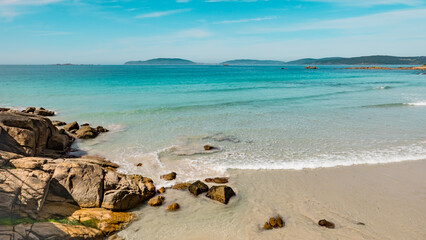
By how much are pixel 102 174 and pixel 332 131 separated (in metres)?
15.5

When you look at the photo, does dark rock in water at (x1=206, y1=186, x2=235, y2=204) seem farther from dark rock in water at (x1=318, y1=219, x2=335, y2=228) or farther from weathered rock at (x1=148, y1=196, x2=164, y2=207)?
dark rock in water at (x1=318, y1=219, x2=335, y2=228)

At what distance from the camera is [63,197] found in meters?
8.52

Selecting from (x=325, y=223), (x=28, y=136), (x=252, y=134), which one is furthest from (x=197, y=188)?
(x=252, y=134)

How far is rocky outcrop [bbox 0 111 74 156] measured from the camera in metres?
11.3

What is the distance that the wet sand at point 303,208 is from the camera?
305 inches

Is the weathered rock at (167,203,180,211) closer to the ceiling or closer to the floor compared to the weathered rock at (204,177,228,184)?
closer to the floor

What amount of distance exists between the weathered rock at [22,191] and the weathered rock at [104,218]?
1.14m

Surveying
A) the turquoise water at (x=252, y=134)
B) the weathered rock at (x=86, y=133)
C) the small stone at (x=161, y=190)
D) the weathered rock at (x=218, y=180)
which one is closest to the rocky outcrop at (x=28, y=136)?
the turquoise water at (x=252, y=134)

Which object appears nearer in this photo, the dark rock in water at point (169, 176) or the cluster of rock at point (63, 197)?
the cluster of rock at point (63, 197)

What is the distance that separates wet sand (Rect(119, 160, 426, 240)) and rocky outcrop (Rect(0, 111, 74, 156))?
22.3 feet

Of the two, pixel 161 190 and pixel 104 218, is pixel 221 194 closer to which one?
pixel 161 190

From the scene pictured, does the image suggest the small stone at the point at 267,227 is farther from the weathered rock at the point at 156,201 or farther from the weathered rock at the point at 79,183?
the weathered rock at the point at 79,183

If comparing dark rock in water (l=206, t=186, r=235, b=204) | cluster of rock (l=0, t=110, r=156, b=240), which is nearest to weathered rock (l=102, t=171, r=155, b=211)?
cluster of rock (l=0, t=110, r=156, b=240)

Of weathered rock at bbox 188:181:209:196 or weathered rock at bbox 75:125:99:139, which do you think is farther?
weathered rock at bbox 75:125:99:139
